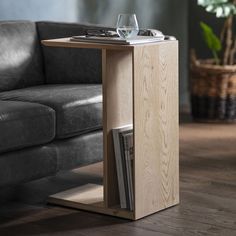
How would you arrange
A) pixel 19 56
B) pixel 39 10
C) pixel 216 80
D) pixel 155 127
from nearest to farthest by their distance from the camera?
1. pixel 155 127
2. pixel 19 56
3. pixel 39 10
4. pixel 216 80

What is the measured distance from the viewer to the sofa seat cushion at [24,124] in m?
2.76

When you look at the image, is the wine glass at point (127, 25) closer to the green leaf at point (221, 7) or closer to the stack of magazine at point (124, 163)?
the stack of magazine at point (124, 163)

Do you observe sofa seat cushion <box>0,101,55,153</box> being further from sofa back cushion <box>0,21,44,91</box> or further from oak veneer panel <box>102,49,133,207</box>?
sofa back cushion <box>0,21,44,91</box>

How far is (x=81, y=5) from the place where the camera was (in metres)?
4.43

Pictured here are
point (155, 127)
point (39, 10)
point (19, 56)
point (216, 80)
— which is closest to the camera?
point (155, 127)

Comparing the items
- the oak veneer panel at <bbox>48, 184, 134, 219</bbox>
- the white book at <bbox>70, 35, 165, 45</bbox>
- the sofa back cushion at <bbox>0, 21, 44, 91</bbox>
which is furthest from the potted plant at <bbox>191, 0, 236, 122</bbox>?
the white book at <bbox>70, 35, 165, 45</bbox>

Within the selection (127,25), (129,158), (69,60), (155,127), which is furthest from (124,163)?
(69,60)

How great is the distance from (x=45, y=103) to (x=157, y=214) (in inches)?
25.8

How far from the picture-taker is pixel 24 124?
2.83m

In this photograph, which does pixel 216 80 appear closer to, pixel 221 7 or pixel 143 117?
pixel 221 7

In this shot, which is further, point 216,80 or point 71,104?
point 216,80

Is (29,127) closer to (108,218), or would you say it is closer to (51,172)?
(51,172)

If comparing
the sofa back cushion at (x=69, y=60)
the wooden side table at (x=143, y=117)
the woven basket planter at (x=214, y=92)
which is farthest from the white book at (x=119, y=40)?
the woven basket planter at (x=214, y=92)

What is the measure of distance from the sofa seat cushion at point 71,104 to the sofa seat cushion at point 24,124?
6 centimetres
